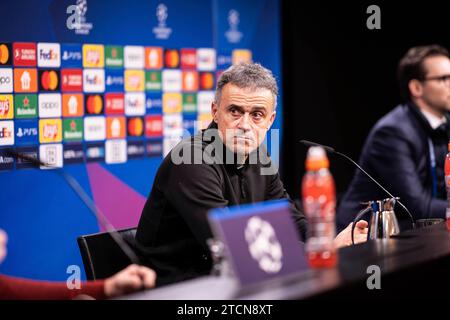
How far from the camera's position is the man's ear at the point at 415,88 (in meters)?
4.32

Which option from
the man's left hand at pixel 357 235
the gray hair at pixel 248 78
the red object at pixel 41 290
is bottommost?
the man's left hand at pixel 357 235

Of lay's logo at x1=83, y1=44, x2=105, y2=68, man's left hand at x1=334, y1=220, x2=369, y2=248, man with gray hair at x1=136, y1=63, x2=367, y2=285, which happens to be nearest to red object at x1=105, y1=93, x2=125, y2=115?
lay's logo at x1=83, y1=44, x2=105, y2=68

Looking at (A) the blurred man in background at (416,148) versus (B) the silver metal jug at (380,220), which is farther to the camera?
(A) the blurred man in background at (416,148)

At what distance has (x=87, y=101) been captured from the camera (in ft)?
13.1

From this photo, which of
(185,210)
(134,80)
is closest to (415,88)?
(134,80)

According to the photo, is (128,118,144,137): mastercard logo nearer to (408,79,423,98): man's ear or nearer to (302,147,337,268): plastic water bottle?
(408,79,423,98): man's ear

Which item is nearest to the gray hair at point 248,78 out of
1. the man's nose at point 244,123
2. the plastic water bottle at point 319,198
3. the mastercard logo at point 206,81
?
the man's nose at point 244,123

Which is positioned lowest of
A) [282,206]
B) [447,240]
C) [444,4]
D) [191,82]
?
[447,240]

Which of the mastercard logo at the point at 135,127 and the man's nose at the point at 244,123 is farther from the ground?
the man's nose at the point at 244,123

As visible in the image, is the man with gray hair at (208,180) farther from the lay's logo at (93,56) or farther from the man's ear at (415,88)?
the man's ear at (415,88)

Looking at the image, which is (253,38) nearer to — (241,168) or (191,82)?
(191,82)

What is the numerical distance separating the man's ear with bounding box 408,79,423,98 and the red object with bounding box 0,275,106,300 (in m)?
2.97

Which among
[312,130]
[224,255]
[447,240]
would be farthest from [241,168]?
[312,130]
